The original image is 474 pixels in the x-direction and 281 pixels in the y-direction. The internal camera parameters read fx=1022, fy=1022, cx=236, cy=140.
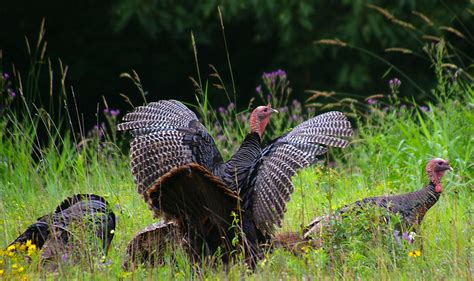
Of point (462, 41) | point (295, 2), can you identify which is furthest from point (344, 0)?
point (462, 41)

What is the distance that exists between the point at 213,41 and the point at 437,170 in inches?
332

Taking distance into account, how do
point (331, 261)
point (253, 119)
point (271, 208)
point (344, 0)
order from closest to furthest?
point (331, 261) < point (271, 208) < point (253, 119) < point (344, 0)

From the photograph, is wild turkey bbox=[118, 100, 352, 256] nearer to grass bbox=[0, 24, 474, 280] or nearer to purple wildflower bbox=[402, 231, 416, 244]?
grass bbox=[0, 24, 474, 280]

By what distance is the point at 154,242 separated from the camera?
5.67m

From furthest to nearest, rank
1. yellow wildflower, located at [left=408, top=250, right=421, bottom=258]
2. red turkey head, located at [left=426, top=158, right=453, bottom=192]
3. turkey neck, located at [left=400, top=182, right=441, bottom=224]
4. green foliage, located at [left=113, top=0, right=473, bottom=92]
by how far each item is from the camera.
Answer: green foliage, located at [left=113, top=0, right=473, bottom=92], red turkey head, located at [left=426, top=158, right=453, bottom=192], turkey neck, located at [left=400, top=182, right=441, bottom=224], yellow wildflower, located at [left=408, top=250, right=421, bottom=258]

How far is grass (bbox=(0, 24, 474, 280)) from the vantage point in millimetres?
5078

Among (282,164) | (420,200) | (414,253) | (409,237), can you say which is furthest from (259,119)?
(414,253)

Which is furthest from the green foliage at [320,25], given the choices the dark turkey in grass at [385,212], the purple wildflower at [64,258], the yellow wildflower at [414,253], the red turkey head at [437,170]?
the purple wildflower at [64,258]

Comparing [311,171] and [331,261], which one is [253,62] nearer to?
[311,171]

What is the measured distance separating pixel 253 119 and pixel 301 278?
1621 mm

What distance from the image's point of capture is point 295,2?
41.3ft

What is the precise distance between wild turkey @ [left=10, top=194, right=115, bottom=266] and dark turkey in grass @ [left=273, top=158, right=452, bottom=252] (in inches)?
39.2

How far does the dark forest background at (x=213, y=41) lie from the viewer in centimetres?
1266

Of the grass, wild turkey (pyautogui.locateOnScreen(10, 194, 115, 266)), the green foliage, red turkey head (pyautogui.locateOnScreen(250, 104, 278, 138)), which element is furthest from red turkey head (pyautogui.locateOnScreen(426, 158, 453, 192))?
the green foliage
